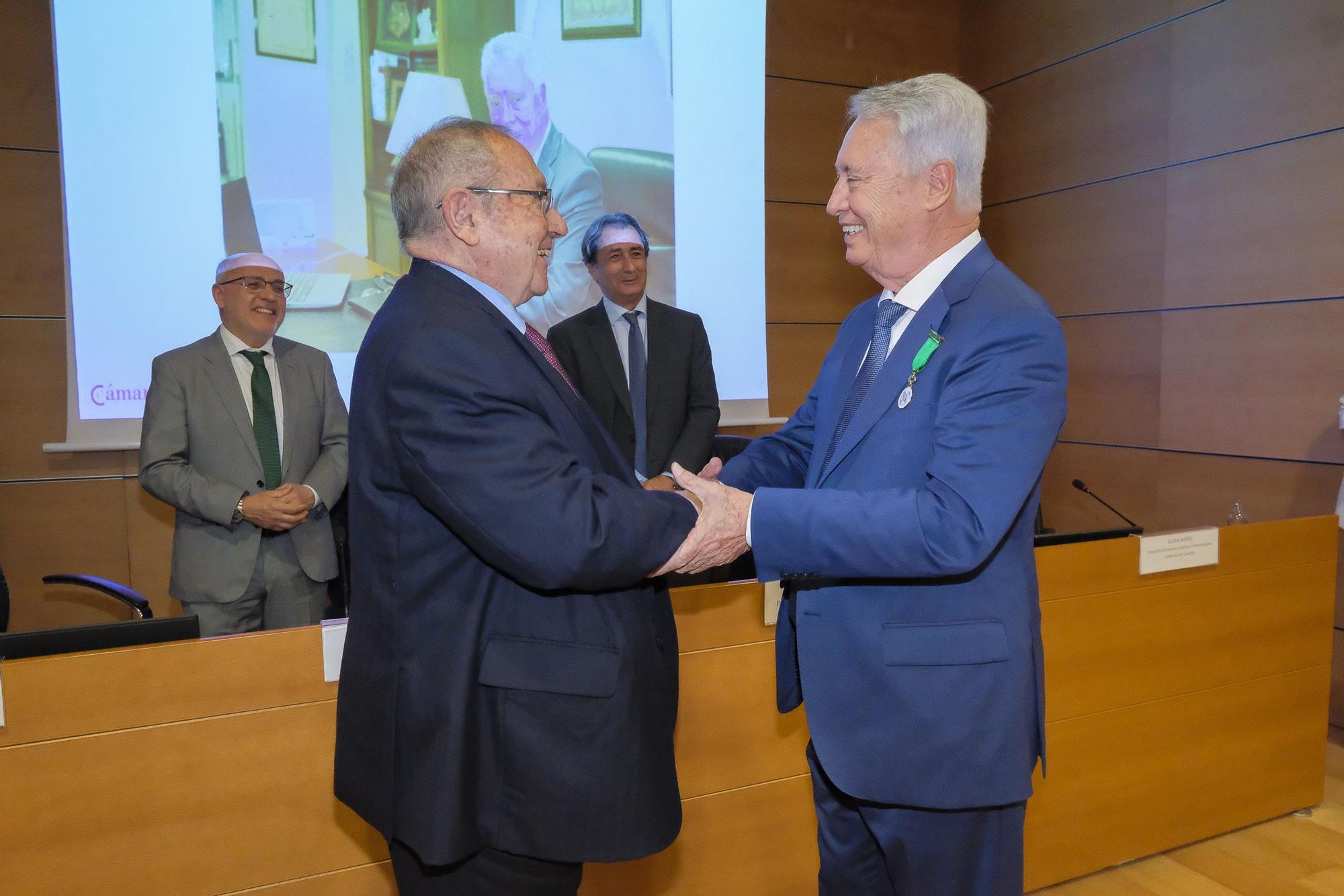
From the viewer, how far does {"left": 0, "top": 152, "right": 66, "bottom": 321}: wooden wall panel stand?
3891 millimetres

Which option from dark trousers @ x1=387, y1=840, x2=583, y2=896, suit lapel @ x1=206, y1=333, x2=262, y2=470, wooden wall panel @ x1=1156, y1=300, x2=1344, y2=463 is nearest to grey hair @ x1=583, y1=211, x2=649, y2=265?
suit lapel @ x1=206, y1=333, x2=262, y2=470

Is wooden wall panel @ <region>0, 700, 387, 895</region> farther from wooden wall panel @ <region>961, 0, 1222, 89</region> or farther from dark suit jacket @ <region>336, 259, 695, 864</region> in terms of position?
wooden wall panel @ <region>961, 0, 1222, 89</region>

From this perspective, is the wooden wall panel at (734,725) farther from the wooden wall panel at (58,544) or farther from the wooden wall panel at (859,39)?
the wooden wall panel at (859,39)

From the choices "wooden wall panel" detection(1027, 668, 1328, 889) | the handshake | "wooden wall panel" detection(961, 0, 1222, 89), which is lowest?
"wooden wall panel" detection(1027, 668, 1328, 889)

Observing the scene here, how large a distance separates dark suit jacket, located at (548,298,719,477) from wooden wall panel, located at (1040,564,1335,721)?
4.94 ft

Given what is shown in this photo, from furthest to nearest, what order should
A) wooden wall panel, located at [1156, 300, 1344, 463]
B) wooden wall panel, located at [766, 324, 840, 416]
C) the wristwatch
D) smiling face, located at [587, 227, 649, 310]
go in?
1. wooden wall panel, located at [766, 324, 840, 416]
2. wooden wall panel, located at [1156, 300, 1344, 463]
3. smiling face, located at [587, 227, 649, 310]
4. the wristwatch

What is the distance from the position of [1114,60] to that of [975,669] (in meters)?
4.60

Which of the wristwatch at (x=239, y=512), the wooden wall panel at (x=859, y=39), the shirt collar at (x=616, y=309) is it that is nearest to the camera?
the wristwatch at (x=239, y=512)

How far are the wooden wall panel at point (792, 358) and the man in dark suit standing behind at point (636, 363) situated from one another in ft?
5.89

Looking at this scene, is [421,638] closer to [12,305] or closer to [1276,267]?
[12,305]

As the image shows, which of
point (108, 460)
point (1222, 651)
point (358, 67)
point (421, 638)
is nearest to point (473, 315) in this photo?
point (421, 638)

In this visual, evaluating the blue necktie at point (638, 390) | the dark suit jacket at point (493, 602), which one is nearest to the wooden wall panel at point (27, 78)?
the blue necktie at point (638, 390)

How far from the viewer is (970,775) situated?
1.31 m

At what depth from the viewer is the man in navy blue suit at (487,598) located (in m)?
1.18
